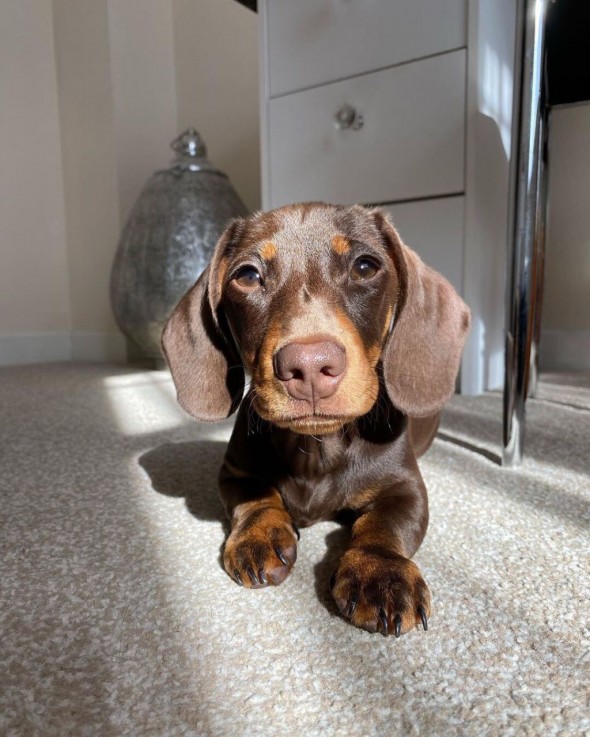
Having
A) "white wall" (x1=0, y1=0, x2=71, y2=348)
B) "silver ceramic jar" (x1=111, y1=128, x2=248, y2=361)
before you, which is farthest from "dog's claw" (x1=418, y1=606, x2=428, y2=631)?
"white wall" (x1=0, y1=0, x2=71, y2=348)

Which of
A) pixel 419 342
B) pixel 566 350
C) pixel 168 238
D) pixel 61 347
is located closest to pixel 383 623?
pixel 419 342

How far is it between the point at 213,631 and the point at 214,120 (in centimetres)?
372

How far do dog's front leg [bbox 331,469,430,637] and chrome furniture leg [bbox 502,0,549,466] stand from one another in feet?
1.93

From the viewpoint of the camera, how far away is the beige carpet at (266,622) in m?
0.59

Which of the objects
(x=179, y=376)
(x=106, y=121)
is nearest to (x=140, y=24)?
(x=106, y=121)

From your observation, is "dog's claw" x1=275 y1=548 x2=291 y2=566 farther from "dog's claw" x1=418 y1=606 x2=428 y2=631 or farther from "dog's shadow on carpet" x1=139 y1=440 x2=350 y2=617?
"dog's claw" x1=418 y1=606 x2=428 y2=631

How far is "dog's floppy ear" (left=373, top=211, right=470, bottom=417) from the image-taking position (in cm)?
103

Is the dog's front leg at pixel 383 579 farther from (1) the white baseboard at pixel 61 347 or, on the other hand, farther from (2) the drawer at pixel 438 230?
(1) the white baseboard at pixel 61 347

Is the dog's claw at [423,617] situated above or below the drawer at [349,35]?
below

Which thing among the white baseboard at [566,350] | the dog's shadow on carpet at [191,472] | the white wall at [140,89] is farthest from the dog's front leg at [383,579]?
the white wall at [140,89]

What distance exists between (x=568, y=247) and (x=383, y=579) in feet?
Answer: 9.24

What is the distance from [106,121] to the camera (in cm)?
381

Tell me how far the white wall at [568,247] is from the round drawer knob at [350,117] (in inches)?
50.7

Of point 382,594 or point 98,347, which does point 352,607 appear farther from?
point 98,347
